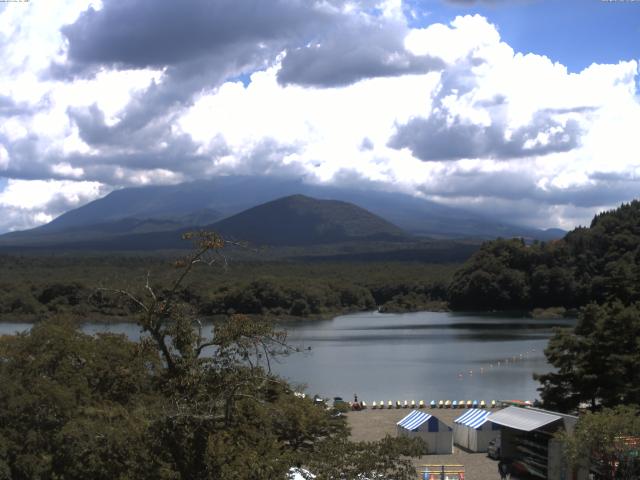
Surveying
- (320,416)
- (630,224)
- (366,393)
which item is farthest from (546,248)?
(320,416)

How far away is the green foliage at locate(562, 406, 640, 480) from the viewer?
15.7 meters

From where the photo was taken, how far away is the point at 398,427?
24406 millimetres

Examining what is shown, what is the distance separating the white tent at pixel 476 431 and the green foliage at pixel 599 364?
2.08 meters

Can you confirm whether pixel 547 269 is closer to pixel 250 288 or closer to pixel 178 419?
pixel 250 288

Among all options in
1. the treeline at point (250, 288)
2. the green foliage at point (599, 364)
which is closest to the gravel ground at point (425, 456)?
the green foliage at point (599, 364)

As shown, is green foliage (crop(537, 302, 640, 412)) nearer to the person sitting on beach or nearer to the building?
the building

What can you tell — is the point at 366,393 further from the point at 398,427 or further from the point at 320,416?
the point at 320,416

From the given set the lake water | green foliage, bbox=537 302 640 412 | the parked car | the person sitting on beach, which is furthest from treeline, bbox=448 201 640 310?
the person sitting on beach

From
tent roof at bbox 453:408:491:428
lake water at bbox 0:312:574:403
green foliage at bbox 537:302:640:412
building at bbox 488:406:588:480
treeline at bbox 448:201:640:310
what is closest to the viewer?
building at bbox 488:406:588:480

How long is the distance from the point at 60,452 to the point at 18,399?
6.89 ft

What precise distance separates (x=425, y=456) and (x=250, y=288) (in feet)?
200

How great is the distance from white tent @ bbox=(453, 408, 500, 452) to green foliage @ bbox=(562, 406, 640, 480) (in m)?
5.75

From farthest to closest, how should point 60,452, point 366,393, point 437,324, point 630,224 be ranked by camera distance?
point 630,224, point 437,324, point 366,393, point 60,452

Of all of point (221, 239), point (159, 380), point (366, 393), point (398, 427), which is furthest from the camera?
point (366, 393)
